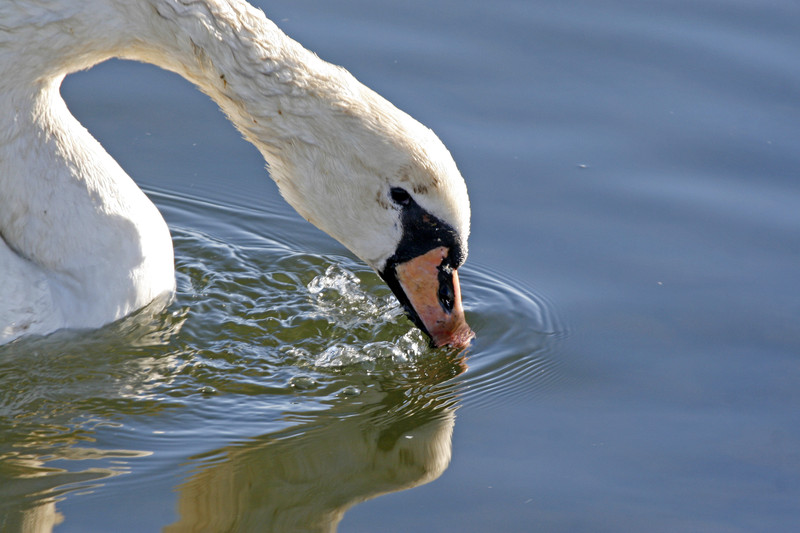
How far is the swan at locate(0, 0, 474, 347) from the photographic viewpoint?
19.1 feet

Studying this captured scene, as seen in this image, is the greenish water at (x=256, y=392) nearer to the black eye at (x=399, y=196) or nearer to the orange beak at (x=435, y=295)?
the orange beak at (x=435, y=295)

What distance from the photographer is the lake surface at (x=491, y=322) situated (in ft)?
17.7

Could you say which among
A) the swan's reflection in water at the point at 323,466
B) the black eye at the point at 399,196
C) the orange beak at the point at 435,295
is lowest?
the swan's reflection in water at the point at 323,466

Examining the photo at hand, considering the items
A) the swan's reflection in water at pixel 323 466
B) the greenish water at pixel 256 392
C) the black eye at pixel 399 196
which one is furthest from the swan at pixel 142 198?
the swan's reflection in water at pixel 323 466

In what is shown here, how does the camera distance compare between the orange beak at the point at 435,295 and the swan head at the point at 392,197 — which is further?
the orange beak at the point at 435,295

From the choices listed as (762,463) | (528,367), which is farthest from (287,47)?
(762,463)

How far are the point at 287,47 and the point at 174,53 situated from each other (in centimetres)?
58

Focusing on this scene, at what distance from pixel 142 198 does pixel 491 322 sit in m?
2.18

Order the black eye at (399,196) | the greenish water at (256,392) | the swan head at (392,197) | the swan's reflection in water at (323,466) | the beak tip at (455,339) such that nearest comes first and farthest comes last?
the swan's reflection in water at (323,466) < the greenish water at (256,392) < the swan head at (392,197) < the black eye at (399,196) < the beak tip at (455,339)

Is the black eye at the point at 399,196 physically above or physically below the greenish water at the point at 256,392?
above

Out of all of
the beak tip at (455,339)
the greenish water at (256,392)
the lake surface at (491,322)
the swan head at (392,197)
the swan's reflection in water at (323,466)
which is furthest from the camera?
the beak tip at (455,339)

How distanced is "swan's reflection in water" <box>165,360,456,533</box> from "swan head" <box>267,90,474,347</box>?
540 millimetres

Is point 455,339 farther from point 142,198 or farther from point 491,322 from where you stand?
point 142,198

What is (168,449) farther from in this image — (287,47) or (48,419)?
(287,47)
